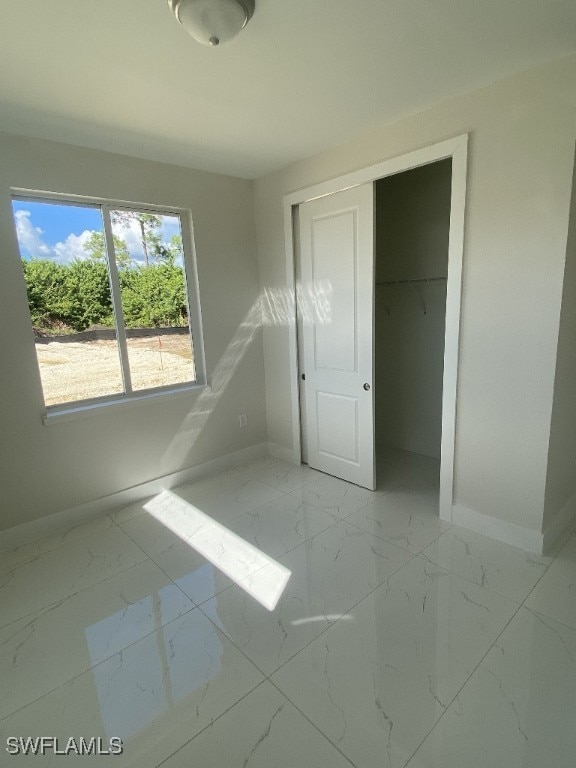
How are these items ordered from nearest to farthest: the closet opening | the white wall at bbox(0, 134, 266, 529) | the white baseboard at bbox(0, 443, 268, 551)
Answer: the white wall at bbox(0, 134, 266, 529) < the white baseboard at bbox(0, 443, 268, 551) < the closet opening

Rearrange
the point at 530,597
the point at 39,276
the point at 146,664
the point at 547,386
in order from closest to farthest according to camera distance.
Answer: the point at 146,664 < the point at 530,597 < the point at 547,386 < the point at 39,276

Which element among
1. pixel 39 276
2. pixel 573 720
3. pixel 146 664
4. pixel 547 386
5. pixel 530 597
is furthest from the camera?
pixel 39 276

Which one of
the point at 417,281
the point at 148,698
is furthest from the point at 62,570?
the point at 417,281

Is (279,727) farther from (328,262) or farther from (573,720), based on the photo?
(328,262)

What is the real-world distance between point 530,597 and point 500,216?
76.9 inches

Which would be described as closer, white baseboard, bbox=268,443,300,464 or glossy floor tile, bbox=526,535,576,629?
glossy floor tile, bbox=526,535,576,629

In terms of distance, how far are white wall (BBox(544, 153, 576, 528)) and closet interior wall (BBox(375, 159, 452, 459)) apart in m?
1.17

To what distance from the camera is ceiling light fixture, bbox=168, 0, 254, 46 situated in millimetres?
1322

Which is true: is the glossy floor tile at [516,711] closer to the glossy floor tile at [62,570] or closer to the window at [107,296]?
the glossy floor tile at [62,570]

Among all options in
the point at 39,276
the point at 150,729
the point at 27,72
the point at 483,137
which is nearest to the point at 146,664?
the point at 150,729

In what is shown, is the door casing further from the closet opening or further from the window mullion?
the window mullion

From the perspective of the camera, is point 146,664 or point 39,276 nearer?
point 146,664

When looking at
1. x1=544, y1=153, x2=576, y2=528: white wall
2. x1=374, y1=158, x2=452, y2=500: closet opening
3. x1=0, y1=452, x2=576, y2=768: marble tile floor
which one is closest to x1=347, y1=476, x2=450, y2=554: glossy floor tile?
x1=0, y1=452, x2=576, y2=768: marble tile floor

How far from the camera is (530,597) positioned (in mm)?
1867
